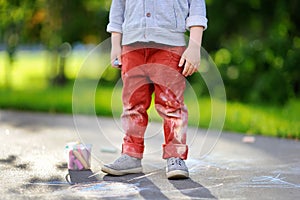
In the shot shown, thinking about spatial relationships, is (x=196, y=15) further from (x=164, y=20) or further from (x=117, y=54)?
(x=117, y=54)

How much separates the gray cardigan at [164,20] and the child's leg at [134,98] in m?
0.12

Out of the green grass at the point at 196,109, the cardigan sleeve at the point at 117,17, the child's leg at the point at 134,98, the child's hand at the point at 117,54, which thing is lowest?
the green grass at the point at 196,109

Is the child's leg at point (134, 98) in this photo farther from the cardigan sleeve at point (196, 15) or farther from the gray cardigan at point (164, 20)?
the cardigan sleeve at point (196, 15)

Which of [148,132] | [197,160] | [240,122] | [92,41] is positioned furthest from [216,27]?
[197,160]

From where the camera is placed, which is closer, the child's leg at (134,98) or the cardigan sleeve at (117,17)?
the child's leg at (134,98)

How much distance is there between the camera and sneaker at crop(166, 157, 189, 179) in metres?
3.47

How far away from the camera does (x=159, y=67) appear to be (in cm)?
358

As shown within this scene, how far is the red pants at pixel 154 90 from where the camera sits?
11.8 ft

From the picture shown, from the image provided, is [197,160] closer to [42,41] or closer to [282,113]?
[282,113]

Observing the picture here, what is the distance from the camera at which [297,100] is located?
7816mm

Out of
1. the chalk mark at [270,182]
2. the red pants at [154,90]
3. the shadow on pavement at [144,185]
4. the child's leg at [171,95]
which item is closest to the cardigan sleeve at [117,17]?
the red pants at [154,90]

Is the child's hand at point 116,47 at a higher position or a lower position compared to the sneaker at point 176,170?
higher

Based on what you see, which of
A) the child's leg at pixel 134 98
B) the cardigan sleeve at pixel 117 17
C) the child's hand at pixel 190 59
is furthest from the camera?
the cardigan sleeve at pixel 117 17

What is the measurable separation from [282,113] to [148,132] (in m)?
2.09
